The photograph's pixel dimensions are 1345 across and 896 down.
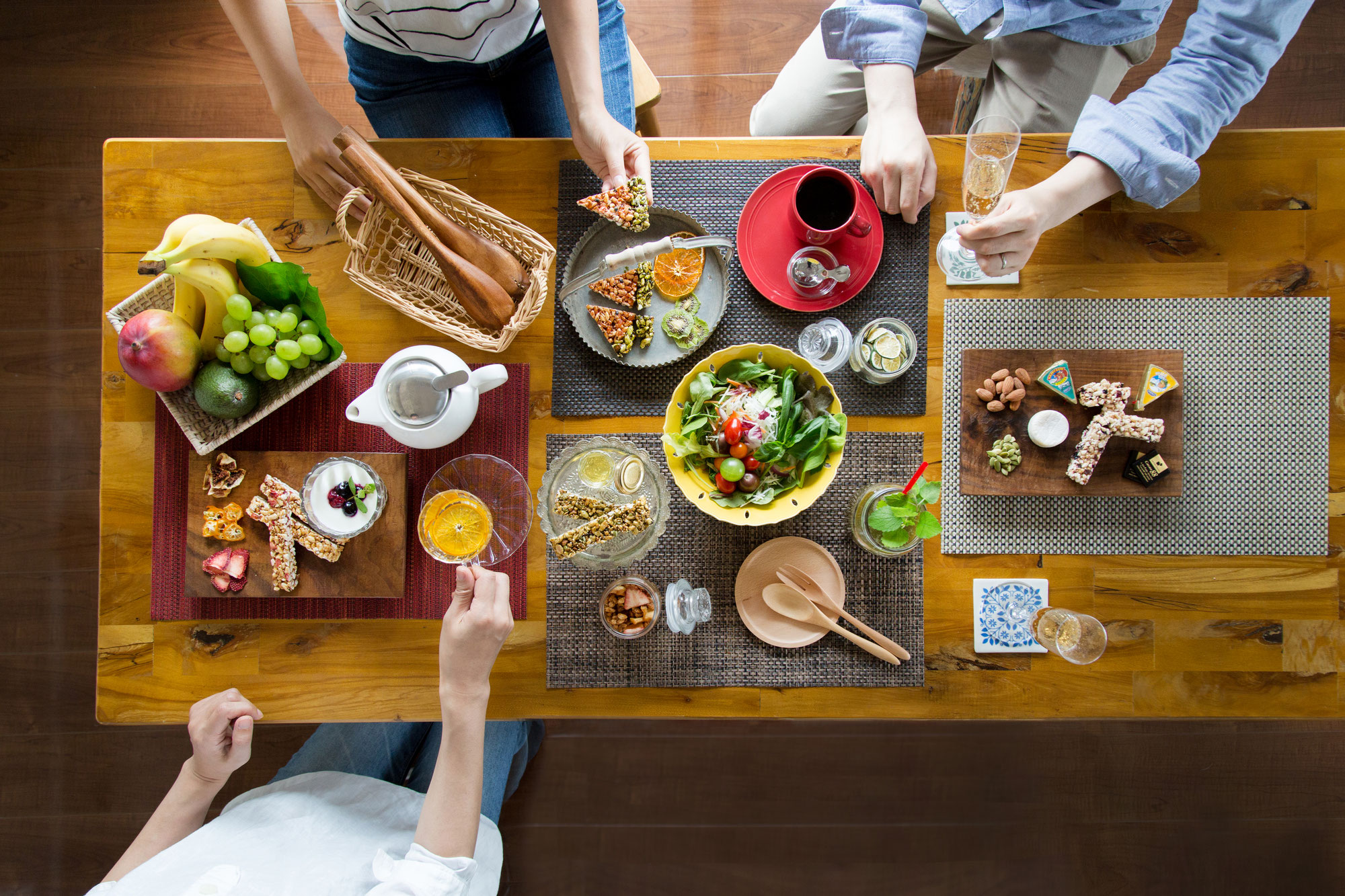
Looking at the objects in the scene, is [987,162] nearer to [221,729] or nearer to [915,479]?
[915,479]

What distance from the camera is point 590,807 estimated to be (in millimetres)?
1979

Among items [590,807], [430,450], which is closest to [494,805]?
[590,807]

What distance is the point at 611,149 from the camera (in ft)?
3.81

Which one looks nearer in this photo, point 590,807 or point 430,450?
point 430,450

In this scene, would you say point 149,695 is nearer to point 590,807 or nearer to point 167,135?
point 590,807

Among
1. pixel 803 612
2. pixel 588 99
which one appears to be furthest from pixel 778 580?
pixel 588 99

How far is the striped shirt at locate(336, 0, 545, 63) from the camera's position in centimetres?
121

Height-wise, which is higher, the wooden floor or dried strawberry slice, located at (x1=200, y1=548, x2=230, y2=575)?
dried strawberry slice, located at (x1=200, y1=548, x2=230, y2=575)

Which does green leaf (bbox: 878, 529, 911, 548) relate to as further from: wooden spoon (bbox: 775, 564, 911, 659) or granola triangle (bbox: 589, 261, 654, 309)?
granola triangle (bbox: 589, 261, 654, 309)

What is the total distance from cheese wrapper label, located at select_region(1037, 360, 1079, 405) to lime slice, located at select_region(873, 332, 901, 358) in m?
0.24

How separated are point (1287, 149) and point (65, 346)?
293 cm

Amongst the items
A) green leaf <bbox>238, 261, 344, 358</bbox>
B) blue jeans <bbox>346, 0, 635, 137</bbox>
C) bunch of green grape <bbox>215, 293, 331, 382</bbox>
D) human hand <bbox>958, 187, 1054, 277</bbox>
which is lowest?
bunch of green grape <bbox>215, 293, 331, 382</bbox>

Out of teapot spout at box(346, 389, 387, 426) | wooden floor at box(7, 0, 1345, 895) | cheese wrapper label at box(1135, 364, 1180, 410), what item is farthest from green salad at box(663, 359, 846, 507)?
wooden floor at box(7, 0, 1345, 895)

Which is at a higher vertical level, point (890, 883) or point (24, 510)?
point (24, 510)
